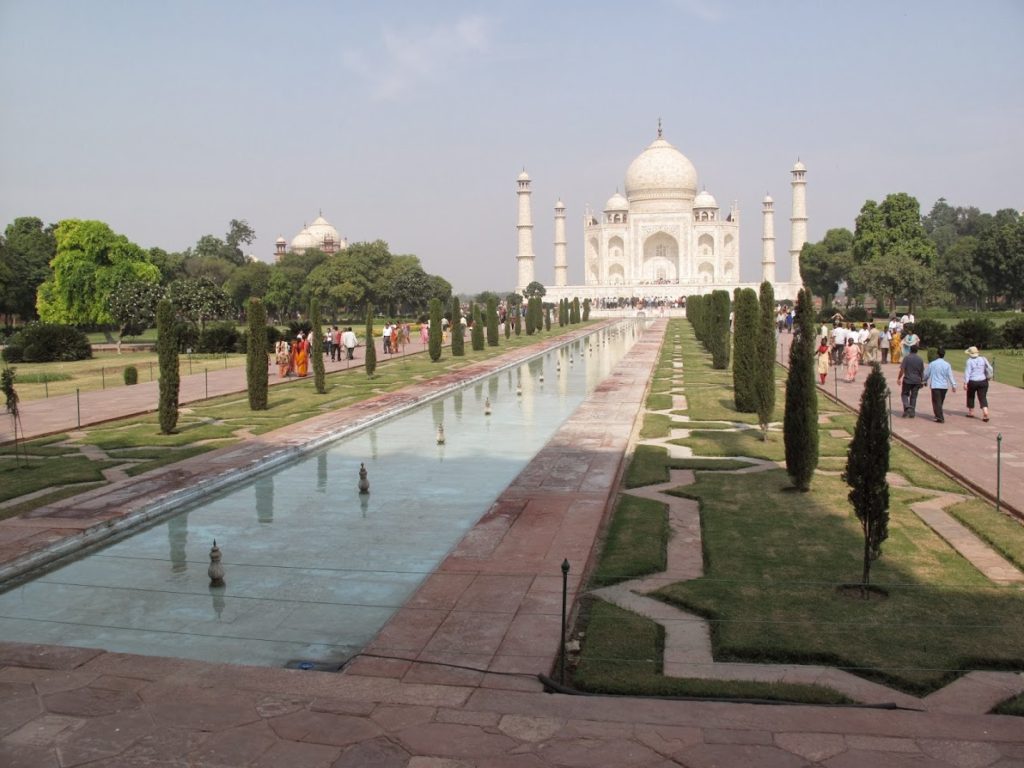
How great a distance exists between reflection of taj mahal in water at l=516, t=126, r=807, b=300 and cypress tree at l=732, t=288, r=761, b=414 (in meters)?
48.9

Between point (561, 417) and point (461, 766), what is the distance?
9120 millimetres

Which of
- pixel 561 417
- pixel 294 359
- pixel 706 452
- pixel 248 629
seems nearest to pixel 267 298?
pixel 294 359

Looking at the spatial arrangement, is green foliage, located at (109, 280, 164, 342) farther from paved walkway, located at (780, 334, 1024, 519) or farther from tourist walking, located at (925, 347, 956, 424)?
tourist walking, located at (925, 347, 956, 424)

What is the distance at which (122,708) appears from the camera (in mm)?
3428

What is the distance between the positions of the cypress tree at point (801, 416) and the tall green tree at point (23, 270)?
33967 millimetres

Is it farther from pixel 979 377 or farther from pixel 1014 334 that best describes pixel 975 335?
pixel 979 377

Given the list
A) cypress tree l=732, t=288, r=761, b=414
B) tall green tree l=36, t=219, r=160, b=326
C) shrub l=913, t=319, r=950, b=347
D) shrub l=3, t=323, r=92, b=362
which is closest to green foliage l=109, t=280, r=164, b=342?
shrub l=3, t=323, r=92, b=362

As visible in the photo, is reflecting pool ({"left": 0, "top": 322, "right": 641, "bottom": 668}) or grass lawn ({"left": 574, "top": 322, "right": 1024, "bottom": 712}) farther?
reflecting pool ({"left": 0, "top": 322, "right": 641, "bottom": 668})

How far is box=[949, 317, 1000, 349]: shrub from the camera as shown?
2014 centimetres

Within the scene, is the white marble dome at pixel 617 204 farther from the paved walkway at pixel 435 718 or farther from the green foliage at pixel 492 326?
the paved walkway at pixel 435 718

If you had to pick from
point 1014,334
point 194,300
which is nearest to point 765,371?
point 1014,334

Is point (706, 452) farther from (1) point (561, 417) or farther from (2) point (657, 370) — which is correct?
(2) point (657, 370)

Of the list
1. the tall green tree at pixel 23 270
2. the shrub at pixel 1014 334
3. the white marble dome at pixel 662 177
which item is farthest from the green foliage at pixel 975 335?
the white marble dome at pixel 662 177

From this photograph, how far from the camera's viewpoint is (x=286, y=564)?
5629mm
